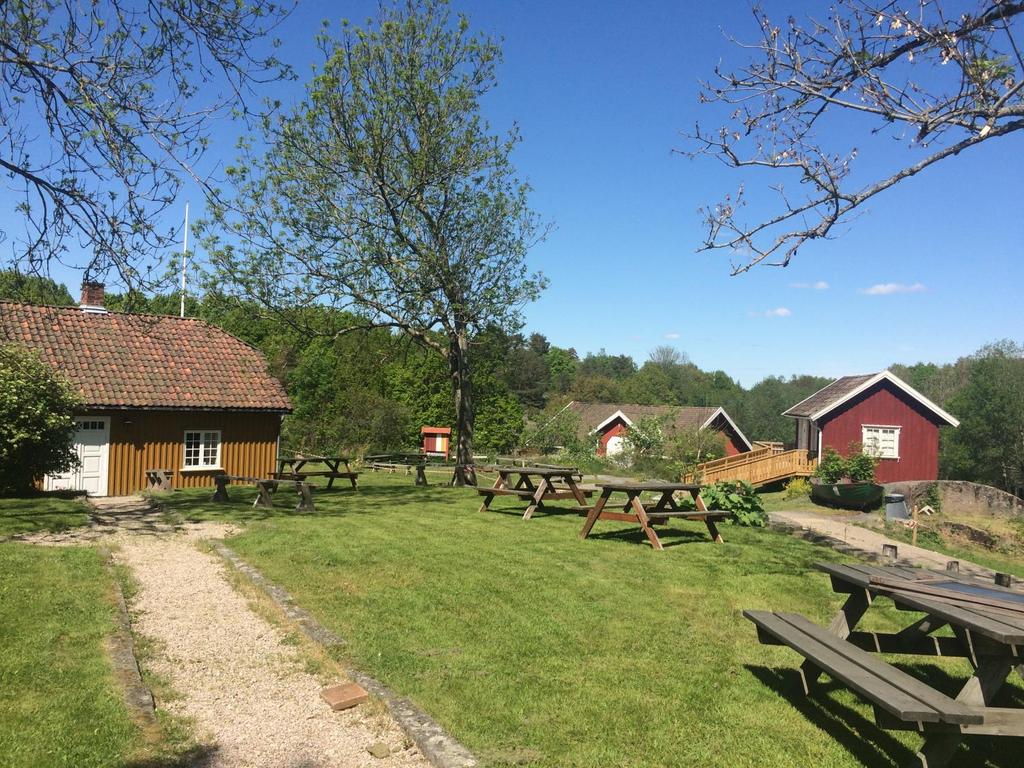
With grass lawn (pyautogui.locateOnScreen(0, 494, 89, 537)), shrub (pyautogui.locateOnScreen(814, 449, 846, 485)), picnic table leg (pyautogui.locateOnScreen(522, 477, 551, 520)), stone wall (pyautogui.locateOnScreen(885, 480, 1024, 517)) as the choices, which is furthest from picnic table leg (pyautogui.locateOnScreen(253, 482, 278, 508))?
stone wall (pyautogui.locateOnScreen(885, 480, 1024, 517))

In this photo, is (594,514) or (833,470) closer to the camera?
(594,514)

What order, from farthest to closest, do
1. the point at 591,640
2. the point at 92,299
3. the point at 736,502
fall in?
the point at 92,299 → the point at 736,502 → the point at 591,640

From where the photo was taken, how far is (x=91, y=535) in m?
11.3

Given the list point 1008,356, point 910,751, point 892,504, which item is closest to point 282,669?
point 910,751

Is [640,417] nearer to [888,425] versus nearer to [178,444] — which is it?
[888,425]

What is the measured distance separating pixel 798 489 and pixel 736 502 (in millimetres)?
16722

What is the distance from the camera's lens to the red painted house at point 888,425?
31.7 meters

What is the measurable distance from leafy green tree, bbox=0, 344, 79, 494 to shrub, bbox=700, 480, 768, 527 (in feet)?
44.2

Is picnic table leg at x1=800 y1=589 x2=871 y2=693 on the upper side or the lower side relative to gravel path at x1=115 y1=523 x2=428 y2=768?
upper

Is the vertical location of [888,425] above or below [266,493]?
above

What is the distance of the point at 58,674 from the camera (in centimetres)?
513

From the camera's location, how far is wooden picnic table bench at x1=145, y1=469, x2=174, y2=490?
19.1m

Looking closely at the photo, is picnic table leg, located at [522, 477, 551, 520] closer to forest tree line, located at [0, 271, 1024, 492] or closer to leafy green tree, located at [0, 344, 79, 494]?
forest tree line, located at [0, 271, 1024, 492]

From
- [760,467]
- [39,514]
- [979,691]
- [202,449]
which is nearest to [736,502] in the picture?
[979,691]
